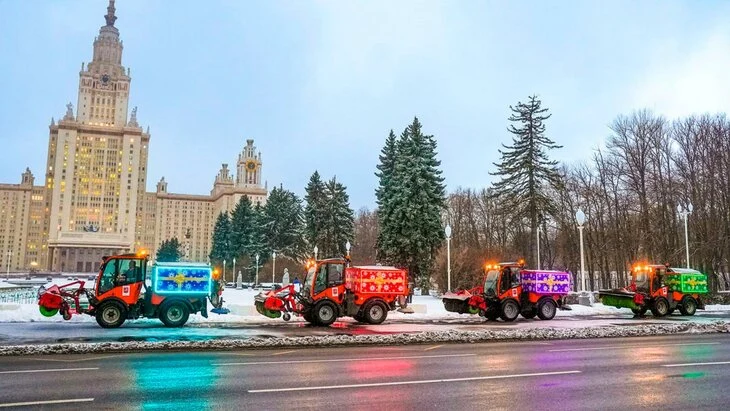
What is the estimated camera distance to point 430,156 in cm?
4322

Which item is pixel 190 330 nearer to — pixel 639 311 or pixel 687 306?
pixel 639 311

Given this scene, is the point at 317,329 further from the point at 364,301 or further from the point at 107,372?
the point at 107,372

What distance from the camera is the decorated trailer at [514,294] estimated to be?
2308 cm

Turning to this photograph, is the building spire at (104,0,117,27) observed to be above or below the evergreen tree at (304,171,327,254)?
above

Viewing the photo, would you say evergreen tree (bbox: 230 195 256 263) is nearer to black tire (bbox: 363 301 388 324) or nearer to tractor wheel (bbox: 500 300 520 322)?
tractor wheel (bbox: 500 300 520 322)

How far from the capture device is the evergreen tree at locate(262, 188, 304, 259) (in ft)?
243

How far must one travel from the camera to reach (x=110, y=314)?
18.2 metres

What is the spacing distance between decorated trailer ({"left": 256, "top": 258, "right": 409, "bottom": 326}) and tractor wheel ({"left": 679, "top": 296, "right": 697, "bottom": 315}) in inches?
577

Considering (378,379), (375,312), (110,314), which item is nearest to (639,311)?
(375,312)

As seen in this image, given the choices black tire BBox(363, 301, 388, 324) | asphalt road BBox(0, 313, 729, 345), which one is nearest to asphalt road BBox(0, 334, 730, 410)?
asphalt road BBox(0, 313, 729, 345)

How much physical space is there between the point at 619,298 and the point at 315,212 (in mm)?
40730

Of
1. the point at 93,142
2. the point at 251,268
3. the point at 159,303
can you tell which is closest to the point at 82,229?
the point at 93,142

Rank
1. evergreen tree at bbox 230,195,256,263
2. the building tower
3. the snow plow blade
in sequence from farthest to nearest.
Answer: the building tower, evergreen tree at bbox 230,195,256,263, the snow plow blade

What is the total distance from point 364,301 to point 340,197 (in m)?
40.7
